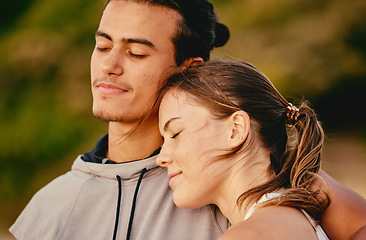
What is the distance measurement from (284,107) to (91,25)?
4477 mm

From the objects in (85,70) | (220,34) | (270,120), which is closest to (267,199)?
(270,120)

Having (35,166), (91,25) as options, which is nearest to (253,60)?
(91,25)

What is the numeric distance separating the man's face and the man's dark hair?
4 centimetres

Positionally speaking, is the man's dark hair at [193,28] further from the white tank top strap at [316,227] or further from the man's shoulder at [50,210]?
the white tank top strap at [316,227]

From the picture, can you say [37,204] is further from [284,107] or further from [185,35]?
[284,107]

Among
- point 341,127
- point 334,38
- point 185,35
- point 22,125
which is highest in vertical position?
point 185,35

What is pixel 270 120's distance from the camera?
1620 mm

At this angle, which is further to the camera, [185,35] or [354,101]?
[354,101]

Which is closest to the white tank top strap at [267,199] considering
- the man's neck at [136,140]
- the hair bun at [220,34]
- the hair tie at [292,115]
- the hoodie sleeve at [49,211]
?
the hair tie at [292,115]

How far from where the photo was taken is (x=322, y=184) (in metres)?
1.65

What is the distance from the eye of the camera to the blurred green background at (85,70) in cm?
509

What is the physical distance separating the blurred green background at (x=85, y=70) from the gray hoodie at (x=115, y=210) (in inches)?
116

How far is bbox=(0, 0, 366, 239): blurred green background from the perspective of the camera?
509 centimetres

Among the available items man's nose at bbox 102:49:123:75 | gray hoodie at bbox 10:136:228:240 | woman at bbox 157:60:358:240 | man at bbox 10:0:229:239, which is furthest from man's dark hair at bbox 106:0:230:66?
gray hoodie at bbox 10:136:228:240
